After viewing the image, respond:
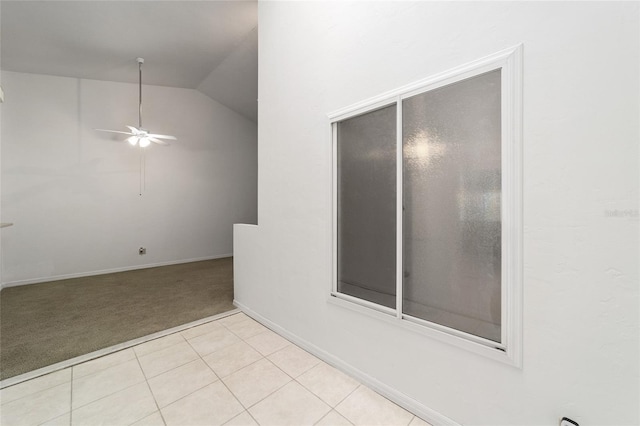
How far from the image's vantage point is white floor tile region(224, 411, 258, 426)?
147 centimetres

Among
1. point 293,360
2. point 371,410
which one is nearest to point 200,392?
point 293,360

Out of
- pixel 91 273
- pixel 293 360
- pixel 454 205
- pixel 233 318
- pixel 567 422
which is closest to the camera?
pixel 567 422

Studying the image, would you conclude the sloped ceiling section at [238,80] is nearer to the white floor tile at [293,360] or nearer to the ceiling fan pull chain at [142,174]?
the ceiling fan pull chain at [142,174]

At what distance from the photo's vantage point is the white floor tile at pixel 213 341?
2.25 metres

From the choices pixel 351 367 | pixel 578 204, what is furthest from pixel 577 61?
pixel 351 367

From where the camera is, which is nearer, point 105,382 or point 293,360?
point 105,382

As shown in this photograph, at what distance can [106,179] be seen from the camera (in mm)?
4684

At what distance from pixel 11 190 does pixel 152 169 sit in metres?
1.93

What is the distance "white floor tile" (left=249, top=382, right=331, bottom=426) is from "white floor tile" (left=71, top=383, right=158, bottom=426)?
0.68 m

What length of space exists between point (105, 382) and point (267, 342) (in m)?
1.19

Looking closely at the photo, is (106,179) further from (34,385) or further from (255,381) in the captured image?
(255,381)

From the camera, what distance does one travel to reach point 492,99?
50.0 inches

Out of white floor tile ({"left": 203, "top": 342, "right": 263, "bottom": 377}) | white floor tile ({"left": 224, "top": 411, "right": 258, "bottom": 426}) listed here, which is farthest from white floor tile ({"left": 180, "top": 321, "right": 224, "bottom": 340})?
white floor tile ({"left": 224, "top": 411, "right": 258, "bottom": 426})

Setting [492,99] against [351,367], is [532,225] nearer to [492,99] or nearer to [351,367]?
[492,99]
